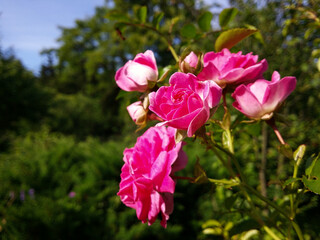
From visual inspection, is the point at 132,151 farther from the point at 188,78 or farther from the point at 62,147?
the point at 62,147

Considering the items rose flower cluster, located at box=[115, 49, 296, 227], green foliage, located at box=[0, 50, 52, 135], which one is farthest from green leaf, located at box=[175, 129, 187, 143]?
green foliage, located at box=[0, 50, 52, 135]

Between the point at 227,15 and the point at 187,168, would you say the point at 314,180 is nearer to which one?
the point at 227,15

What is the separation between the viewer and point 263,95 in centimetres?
39

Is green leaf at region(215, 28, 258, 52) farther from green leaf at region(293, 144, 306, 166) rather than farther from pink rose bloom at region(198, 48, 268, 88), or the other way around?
green leaf at region(293, 144, 306, 166)

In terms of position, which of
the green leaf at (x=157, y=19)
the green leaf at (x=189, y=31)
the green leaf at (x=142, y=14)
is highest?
the green leaf at (x=142, y=14)

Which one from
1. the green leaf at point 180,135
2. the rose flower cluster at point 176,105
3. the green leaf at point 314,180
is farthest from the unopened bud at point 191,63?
the green leaf at point 314,180

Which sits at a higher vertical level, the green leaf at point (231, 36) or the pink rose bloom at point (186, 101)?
the green leaf at point (231, 36)

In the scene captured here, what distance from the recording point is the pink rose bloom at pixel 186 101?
331 mm

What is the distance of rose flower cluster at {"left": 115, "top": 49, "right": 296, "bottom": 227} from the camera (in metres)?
0.35

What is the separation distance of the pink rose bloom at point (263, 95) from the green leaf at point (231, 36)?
12 cm

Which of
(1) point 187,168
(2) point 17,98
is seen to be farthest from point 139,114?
(2) point 17,98

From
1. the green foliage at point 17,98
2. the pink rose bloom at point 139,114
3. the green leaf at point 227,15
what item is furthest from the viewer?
the green foliage at point 17,98

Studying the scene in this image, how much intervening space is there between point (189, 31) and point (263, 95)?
34 cm

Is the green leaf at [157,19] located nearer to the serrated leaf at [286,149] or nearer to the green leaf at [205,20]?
the green leaf at [205,20]
